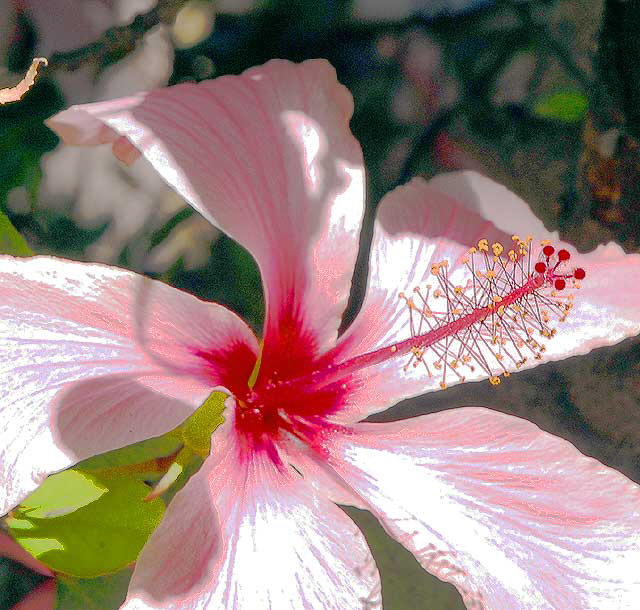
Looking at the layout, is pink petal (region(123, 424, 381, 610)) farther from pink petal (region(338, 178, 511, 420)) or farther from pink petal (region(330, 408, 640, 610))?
pink petal (region(338, 178, 511, 420))

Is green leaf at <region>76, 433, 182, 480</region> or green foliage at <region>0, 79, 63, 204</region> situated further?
green foliage at <region>0, 79, 63, 204</region>

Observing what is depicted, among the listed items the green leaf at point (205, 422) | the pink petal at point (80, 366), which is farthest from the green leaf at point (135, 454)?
the pink petal at point (80, 366)

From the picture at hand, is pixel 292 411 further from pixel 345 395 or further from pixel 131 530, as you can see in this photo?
pixel 131 530

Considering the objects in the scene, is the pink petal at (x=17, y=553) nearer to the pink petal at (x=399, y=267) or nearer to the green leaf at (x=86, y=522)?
the green leaf at (x=86, y=522)

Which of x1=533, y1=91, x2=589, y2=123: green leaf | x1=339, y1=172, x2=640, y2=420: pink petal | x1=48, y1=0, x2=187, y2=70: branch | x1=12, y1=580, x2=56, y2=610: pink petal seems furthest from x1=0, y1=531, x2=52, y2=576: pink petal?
x1=533, y1=91, x2=589, y2=123: green leaf

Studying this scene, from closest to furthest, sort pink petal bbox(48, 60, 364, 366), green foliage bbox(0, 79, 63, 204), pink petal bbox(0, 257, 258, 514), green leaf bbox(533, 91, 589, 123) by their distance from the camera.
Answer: pink petal bbox(0, 257, 258, 514), pink petal bbox(48, 60, 364, 366), green foliage bbox(0, 79, 63, 204), green leaf bbox(533, 91, 589, 123)

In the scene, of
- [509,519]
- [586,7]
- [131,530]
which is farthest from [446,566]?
[586,7]

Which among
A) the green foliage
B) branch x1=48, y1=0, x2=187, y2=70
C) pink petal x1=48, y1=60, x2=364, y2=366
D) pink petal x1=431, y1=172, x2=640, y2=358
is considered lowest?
pink petal x1=431, y1=172, x2=640, y2=358
